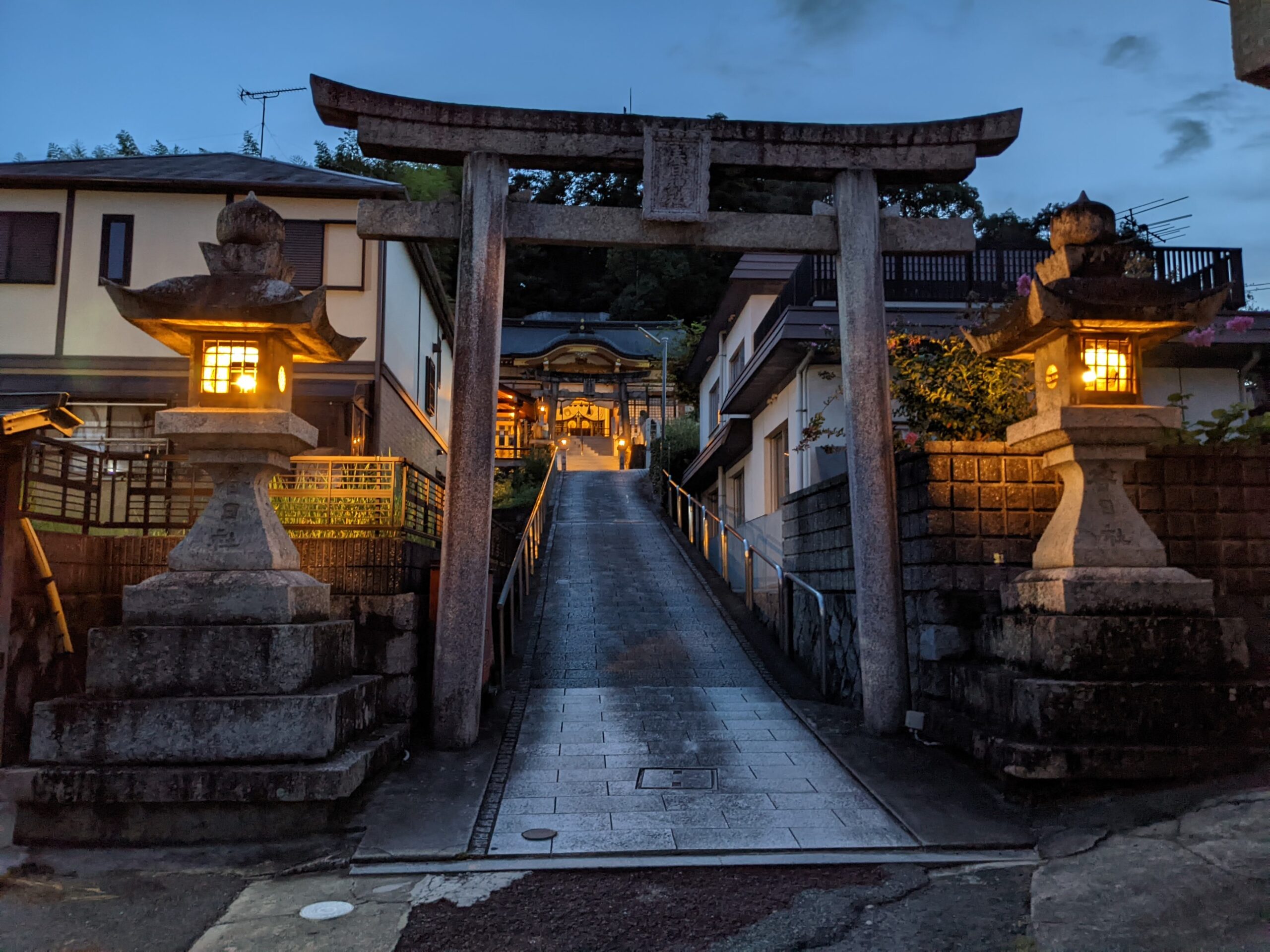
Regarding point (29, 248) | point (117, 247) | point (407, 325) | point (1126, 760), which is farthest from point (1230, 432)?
point (29, 248)

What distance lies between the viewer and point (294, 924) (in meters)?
3.92

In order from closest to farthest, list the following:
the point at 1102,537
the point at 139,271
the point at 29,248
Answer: the point at 1102,537
the point at 29,248
the point at 139,271

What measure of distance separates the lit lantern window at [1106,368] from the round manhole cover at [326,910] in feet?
18.3

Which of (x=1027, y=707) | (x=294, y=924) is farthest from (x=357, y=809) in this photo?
(x=1027, y=707)

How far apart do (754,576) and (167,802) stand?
9.35 m

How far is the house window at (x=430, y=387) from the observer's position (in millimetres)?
19703

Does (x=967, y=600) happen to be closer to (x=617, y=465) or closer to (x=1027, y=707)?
(x=1027, y=707)

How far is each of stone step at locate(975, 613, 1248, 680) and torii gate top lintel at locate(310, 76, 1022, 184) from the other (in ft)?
14.5

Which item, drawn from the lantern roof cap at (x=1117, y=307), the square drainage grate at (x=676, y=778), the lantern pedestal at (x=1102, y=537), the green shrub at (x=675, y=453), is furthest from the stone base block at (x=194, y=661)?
the green shrub at (x=675, y=453)

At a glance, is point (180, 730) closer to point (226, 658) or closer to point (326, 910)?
point (226, 658)

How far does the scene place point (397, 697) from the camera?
6777 millimetres

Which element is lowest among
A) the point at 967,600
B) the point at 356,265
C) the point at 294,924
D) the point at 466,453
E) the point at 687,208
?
the point at 294,924

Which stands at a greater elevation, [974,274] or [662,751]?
[974,274]

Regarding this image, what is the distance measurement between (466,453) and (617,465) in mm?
31262
